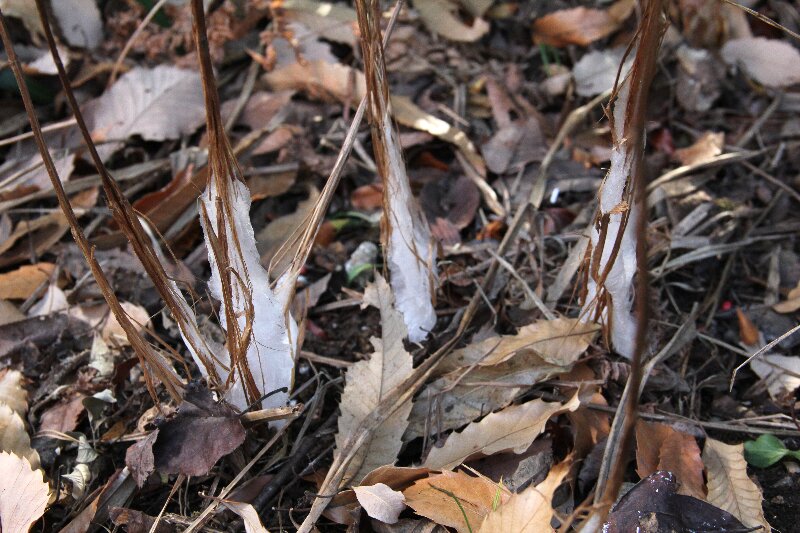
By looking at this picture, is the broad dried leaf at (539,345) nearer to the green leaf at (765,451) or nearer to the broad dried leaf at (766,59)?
the green leaf at (765,451)

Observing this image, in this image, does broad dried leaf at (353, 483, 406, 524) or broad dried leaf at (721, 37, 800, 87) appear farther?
Answer: broad dried leaf at (721, 37, 800, 87)

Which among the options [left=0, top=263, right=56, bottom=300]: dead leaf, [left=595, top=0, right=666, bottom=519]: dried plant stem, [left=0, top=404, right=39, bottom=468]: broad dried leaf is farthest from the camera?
[left=0, top=263, right=56, bottom=300]: dead leaf

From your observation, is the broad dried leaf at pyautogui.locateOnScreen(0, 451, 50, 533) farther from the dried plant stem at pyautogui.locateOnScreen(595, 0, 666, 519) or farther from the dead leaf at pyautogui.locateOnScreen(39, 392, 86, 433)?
the dried plant stem at pyautogui.locateOnScreen(595, 0, 666, 519)

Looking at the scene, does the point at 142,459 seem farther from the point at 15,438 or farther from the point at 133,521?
the point at 15,438

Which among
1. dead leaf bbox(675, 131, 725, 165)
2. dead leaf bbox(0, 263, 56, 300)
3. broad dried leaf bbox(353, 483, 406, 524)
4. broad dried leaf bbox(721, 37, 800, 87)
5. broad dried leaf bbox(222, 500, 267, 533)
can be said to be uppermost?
Result: broad dried leaf bbox(721, 37, 800, 87)

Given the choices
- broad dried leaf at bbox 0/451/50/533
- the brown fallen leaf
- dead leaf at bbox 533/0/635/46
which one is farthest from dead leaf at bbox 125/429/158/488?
dead leaf at bbox 533/0/635/46

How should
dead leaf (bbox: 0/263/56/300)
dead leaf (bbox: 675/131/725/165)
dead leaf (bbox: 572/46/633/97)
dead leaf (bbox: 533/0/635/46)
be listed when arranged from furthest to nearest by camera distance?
dead leaf (bbox: 533/0/635/46) → dead leaf (bbox: 572/46/633/97) → dead leaf (bbox: 675/131/725/165) → dead leaf (bbox: 0/263/56/300)

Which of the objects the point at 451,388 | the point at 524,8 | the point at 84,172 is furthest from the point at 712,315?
the point at 84,172
